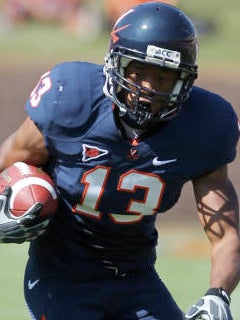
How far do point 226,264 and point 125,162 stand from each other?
49cm

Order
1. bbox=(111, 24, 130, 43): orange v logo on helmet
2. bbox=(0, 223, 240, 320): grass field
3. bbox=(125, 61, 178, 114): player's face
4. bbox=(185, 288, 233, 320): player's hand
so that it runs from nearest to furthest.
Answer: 1. bbox=(185, 288, 233, 320): player's hand
2. bbox=(125, 61, 178, 114): player's face
3. bbox=(111, 24, 130, 43): orange v logo on helmet
4. bbox=(0, 223, 240, 320): grass field

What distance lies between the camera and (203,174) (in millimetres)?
3736

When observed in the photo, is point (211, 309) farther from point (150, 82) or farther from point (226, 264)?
point (150, 82)

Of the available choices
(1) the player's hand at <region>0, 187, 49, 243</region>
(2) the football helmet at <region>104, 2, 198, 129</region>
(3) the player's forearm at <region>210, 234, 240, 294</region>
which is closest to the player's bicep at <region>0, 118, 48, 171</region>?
(1) the player's hand at <region>0, 187, 49, 243</region>

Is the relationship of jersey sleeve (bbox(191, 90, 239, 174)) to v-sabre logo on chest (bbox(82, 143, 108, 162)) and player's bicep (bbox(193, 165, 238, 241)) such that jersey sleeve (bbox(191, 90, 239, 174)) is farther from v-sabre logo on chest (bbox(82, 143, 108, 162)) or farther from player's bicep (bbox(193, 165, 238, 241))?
v-sabre logo on chest (bbox(82, 143, 108, 162))

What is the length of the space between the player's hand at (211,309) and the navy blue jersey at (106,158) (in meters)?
0.43

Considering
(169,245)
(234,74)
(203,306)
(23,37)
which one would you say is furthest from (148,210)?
(23,37)

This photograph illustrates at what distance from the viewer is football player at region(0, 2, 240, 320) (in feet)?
11.8

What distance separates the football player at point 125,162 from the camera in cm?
358

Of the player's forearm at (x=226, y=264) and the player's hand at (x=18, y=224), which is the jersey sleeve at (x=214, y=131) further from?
the player's hand at (x=18, y=224)

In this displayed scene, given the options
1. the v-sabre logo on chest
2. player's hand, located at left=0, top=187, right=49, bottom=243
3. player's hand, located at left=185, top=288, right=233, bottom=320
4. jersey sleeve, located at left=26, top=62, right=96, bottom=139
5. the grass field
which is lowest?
the grass field

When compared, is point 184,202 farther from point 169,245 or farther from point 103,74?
point 103,74

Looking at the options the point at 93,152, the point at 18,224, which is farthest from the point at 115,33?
the point at 18,224

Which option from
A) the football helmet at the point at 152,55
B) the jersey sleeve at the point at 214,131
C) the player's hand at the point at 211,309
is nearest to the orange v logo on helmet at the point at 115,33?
the football helmet at the point at 152,55
